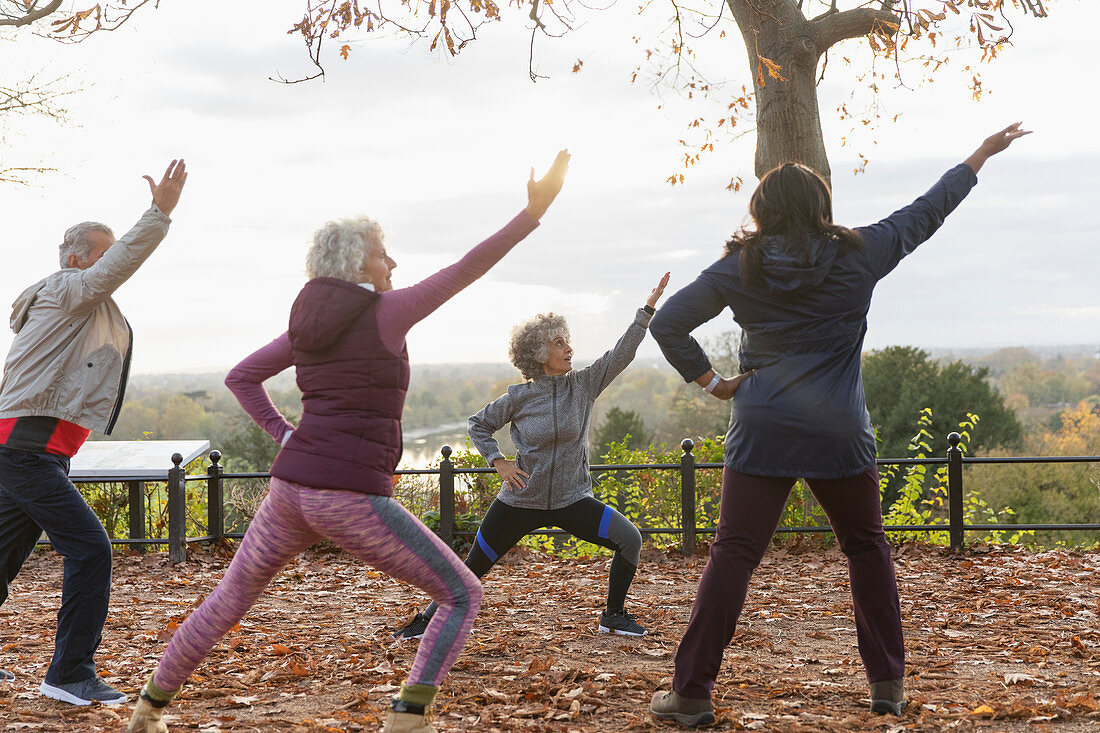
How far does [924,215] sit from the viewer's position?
3.57m

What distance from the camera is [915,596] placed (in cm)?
679

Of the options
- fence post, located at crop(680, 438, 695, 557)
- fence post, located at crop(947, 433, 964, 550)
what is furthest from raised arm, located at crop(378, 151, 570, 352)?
fence post, located at crop(947, 433, 964, 550)

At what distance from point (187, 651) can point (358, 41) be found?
19.8 feet

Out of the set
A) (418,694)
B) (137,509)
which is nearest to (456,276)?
(418,694)

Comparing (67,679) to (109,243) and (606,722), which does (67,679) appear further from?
(606,722)

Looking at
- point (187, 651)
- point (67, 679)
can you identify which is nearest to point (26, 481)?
point (67, 679)

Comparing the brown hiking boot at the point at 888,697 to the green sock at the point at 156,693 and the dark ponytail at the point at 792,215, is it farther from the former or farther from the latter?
the green sock at the point at 156,693

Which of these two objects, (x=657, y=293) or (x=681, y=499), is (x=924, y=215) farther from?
(x=681, y=499)

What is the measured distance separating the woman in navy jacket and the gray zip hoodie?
4.92 ft

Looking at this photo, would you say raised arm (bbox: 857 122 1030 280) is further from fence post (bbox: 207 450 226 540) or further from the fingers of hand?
fence post (bbox: 207 450 226 540)

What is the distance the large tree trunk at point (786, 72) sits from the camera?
6.34m

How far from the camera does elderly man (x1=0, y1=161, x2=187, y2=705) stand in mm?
3924

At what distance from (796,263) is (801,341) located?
0.29 metres

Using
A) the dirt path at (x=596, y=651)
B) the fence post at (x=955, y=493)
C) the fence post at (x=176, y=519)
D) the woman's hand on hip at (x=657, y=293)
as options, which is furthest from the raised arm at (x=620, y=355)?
the fence post at (x=176, y=519)
